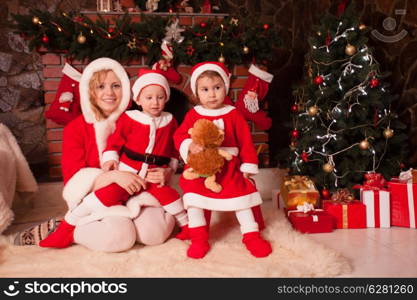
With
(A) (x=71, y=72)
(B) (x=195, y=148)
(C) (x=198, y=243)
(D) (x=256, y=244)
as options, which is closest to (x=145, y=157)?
(B) (x=195, y=148)

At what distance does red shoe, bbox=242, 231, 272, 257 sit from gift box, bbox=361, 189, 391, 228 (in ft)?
2.60

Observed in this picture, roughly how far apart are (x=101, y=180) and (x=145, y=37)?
1371 mm

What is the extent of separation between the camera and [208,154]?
1.85 m

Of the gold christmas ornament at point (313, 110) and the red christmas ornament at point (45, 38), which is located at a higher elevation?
the red christmas ornament at point (45, 38)

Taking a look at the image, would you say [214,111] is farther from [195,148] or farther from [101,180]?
[101,180]

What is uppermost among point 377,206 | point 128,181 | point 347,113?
point 347,113

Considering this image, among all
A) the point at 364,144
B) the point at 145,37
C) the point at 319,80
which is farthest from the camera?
the point at 145,37

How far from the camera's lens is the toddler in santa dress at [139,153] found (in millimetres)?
1981

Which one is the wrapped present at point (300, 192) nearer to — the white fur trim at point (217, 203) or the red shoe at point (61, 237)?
the white fur trim at point (217, 203)

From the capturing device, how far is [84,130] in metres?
2.14

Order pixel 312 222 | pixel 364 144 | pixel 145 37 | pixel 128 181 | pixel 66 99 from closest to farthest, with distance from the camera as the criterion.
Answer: pixel 128 181, pixel 312 222, pixel 364 144, pixel 66 99, pixel 145 37

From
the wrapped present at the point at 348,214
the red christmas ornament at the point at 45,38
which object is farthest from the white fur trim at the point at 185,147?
the red christmas ornament at the point at 45,38

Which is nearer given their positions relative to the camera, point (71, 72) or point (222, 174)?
point (222, 174)

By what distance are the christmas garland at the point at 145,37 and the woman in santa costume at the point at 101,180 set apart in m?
0.83
